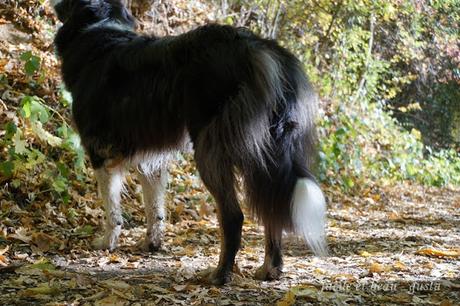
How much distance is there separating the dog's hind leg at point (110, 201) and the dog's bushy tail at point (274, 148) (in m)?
1.41

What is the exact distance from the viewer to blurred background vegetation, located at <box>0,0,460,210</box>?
4902 millimetres

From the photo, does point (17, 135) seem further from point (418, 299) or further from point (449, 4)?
point (449, 4)

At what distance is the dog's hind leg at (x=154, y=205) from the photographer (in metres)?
4.25

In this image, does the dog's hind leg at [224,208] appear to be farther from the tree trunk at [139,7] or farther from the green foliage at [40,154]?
the tree trunk at [139,7]

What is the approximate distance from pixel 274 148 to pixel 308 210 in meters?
0.41

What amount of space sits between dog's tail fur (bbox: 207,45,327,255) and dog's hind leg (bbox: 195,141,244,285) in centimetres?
9

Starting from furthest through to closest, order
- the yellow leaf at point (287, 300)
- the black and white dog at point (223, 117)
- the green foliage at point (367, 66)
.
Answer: the green foliage at point (367, 66) < the black and white dog at point (223, 117) < the yellow leaf at point (287, 300)

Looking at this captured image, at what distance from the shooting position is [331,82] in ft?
38.1

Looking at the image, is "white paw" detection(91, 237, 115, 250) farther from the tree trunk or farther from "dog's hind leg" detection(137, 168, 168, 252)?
the tree trunk

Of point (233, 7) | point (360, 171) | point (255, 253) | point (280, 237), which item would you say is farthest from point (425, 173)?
point (280, 237)

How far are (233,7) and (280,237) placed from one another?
740cm

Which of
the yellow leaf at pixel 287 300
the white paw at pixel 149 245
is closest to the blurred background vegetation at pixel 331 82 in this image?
the white paw at pixel 149 245

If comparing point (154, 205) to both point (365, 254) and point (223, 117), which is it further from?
point (365, 254)

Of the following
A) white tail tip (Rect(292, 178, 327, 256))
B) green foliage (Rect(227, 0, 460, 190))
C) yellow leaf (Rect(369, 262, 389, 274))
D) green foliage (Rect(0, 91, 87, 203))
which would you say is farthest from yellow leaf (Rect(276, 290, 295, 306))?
green foliage (Rect(227, 0, 460, 190))
